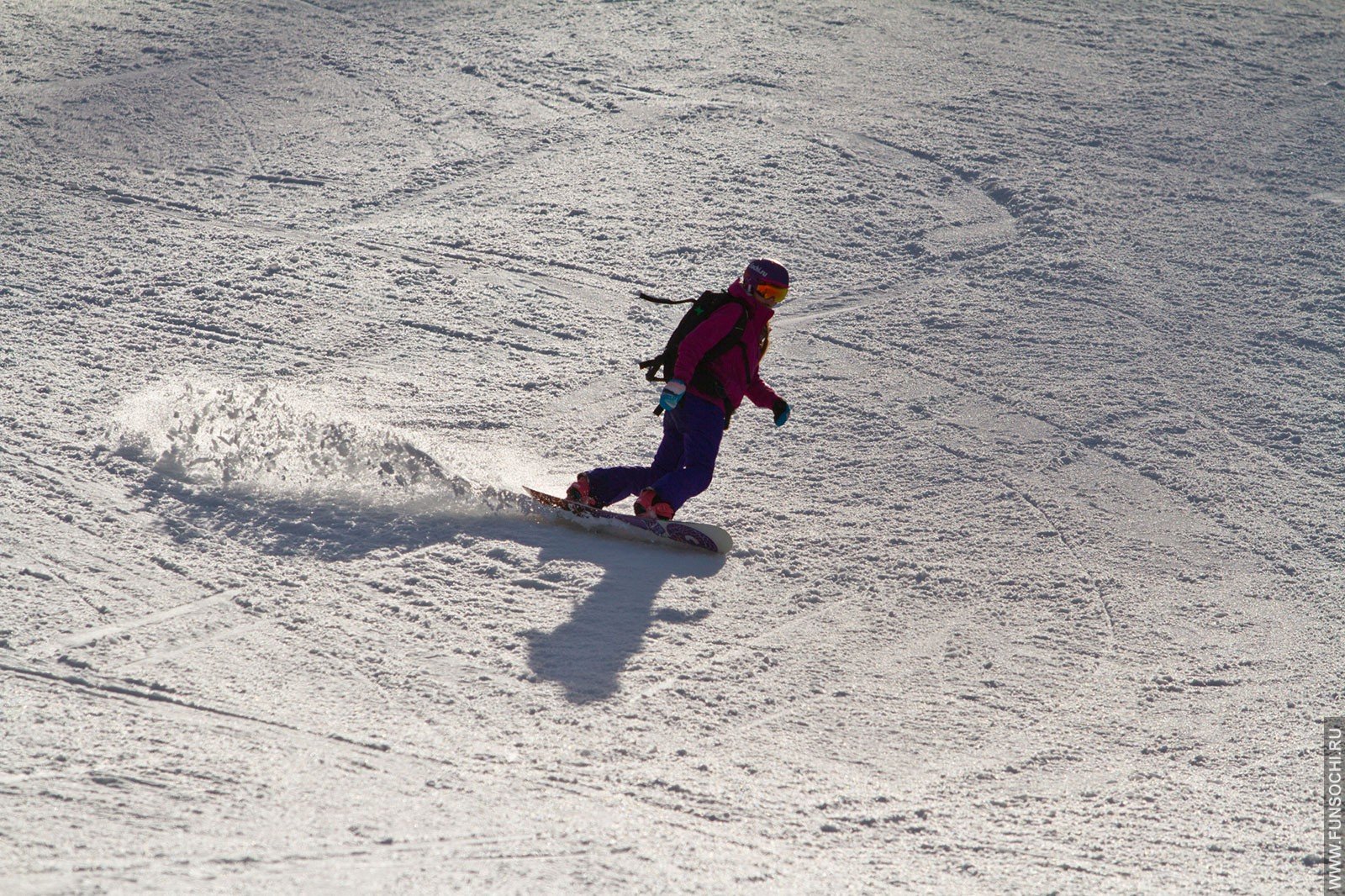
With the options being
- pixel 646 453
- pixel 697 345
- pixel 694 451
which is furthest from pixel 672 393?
pixel 646 453

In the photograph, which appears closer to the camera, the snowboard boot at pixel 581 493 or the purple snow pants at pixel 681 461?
the purple snow pants at pixel 681 461

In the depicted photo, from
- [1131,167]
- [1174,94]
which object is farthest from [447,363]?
[1174,94]

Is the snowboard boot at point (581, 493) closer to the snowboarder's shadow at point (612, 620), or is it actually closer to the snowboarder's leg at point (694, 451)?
the snowboarder's shadow at point (612, 620)

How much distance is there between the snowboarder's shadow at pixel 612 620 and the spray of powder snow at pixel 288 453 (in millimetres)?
730

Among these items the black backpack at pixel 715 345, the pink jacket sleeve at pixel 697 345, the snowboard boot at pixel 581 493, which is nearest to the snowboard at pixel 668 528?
the snowboard boot at pixel 581 493

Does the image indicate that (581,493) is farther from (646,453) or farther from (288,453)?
(288,453)

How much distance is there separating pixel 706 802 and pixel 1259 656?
2.71m

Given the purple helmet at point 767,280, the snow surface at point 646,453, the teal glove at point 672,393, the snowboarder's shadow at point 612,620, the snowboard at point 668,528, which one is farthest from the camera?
the snowboard at point 668,528

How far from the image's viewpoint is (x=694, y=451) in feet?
17.7

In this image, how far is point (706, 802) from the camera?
3.88m

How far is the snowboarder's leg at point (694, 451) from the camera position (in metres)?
5.35

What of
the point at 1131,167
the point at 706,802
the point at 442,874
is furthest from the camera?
the point at 1131,167

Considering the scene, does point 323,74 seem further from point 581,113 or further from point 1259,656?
point 1259,656

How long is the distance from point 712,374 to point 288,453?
224 centimetres
